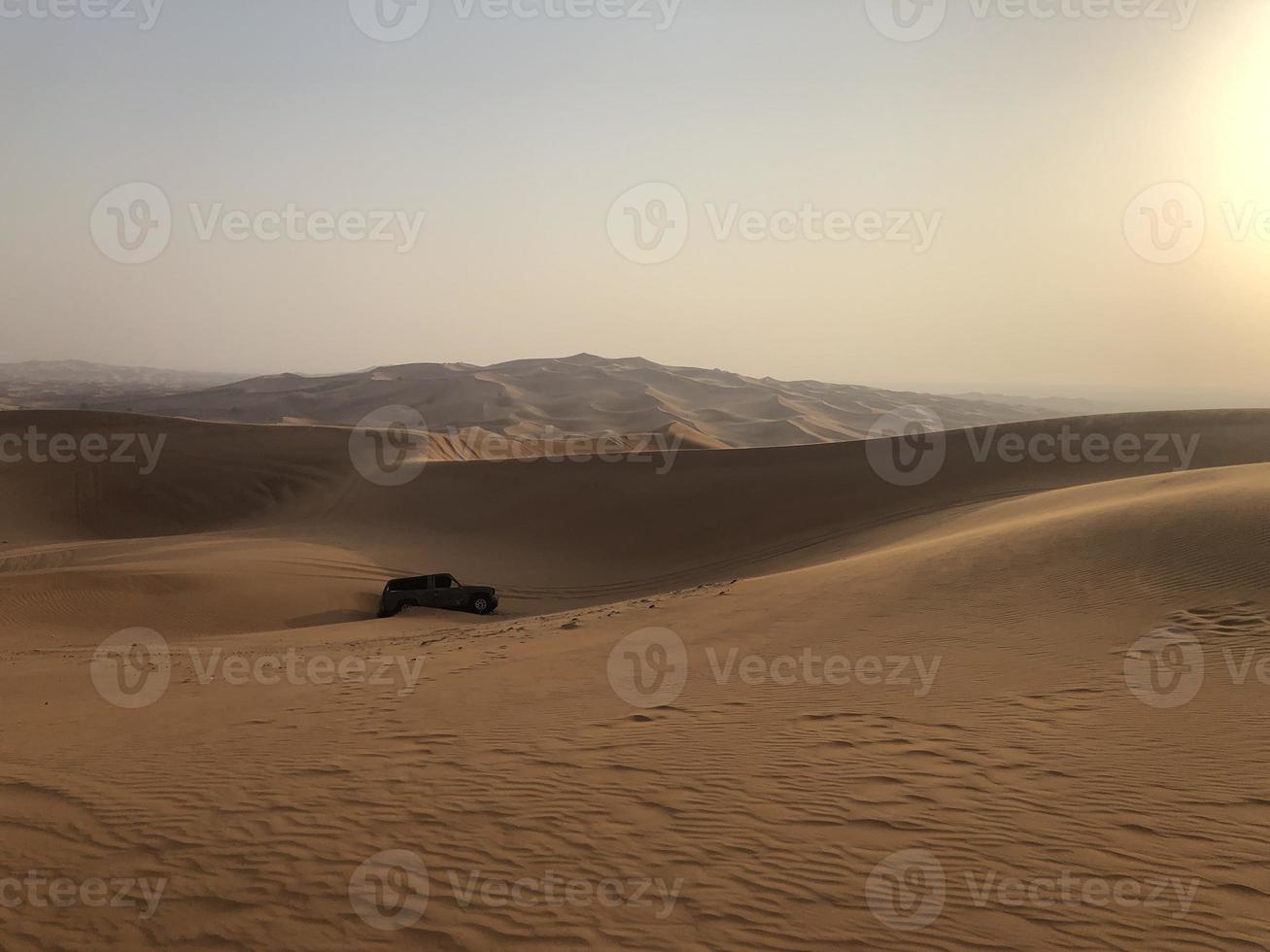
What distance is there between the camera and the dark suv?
647 inches

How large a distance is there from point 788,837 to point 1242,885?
2.27 m

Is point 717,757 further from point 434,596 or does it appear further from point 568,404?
point 568,404

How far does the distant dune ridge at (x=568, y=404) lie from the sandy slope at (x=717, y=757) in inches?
1387

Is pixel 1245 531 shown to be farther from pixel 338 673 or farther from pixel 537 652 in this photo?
pixel 338 673

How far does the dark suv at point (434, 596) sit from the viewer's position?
16.4 metres

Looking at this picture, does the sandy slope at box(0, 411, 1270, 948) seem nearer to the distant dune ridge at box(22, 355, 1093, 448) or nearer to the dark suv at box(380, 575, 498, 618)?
the dark suv at box(380, 575, 498, 618)

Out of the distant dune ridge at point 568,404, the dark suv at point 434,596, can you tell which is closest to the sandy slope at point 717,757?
the dark suv at point 434,596

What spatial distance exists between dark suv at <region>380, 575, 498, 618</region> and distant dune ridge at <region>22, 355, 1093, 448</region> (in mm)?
31250

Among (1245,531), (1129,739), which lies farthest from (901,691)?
(1245,531)

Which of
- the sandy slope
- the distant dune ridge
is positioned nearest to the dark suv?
the sandy slope

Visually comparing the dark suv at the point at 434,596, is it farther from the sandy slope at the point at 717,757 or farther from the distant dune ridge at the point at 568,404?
the distant dune ridge at the point at 568,404

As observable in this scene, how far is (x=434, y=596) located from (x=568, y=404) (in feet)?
227

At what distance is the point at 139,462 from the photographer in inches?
1188

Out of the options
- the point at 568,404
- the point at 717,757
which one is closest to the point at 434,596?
the point at 717,757
